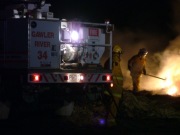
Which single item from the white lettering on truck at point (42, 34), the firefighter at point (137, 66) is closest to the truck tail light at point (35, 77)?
the white lettering on truck at point (42, 34)

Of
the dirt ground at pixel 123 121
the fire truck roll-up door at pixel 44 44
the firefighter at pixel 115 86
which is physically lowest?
the dirt ground at pixel 123 121

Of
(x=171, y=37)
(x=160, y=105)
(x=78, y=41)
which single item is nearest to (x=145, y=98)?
(x=160, y=105)

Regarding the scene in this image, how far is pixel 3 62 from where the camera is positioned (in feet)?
44.7

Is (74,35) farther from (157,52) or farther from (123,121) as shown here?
(157,52)

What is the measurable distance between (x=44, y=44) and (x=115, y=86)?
7.57 ft

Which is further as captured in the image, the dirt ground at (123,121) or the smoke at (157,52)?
the smoke at (157,52)

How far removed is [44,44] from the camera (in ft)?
43.1

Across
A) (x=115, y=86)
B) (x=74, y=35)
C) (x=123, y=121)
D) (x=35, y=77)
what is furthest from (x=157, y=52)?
(x=35, y=77)

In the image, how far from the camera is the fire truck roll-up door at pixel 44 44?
1297 cm

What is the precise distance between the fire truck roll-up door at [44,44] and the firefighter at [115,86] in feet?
5.57

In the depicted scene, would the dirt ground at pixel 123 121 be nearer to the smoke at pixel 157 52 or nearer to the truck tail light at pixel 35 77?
the truck tail light at pixel 35 77

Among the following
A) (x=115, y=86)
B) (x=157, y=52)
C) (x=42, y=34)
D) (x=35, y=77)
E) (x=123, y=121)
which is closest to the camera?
(x=35, y=77)

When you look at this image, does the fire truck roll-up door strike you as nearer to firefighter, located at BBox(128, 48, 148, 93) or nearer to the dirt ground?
the dirt ground

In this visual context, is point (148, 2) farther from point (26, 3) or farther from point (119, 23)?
point (26, 3)
